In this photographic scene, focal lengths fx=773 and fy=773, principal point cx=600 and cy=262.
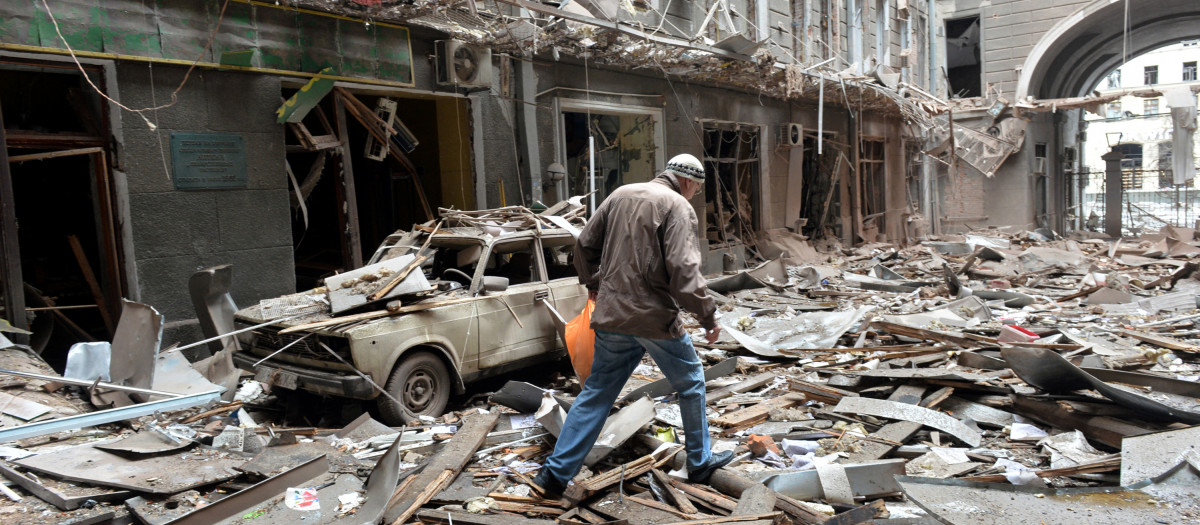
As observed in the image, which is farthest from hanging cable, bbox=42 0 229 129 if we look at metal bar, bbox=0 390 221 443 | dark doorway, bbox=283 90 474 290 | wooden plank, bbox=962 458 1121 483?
wooden plank, bbox=962 458 1121 483

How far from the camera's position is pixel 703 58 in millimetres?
12938

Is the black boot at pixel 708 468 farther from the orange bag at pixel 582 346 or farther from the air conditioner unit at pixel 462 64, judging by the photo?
the air conditioner unit at pixel 462 64

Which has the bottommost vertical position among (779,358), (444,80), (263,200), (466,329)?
(779,358)

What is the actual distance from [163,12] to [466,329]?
478cm

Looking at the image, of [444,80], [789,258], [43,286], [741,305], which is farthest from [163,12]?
[789,258]

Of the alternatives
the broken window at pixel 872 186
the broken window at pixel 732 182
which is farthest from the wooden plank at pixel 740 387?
the broken window at pixel 872 186

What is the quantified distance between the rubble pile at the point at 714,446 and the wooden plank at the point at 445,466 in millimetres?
16

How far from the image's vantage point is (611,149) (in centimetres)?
1470

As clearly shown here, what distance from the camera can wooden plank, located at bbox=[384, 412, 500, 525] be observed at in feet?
13.8

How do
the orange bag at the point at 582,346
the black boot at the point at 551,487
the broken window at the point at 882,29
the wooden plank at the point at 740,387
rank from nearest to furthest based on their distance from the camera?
the black boot at the point at 551,487 < the wooden plank at the point at 740,387 < the orange bag at the point at 582,346 < the broken window at the point at 882,29

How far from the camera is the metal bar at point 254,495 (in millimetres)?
4078

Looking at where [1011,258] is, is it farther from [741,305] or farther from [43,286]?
[43,286]

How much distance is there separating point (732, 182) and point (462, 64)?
8501mm

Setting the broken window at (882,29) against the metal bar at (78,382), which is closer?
the metal bar at (78,382)
